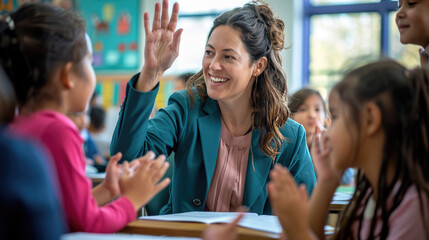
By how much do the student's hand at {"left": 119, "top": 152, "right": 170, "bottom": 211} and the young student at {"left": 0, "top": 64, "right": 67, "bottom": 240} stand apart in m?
0.45

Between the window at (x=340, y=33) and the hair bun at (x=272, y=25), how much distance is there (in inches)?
152

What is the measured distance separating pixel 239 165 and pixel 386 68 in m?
0.91

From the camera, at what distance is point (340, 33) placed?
6.27m

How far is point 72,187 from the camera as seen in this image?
0.92 metres

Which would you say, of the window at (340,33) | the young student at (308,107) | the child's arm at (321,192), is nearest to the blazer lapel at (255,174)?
the child's arm at (321,192)

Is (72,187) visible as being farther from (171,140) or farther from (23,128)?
(171,140)

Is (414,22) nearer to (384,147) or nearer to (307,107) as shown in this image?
(384,147)

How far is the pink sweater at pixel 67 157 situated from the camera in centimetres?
92

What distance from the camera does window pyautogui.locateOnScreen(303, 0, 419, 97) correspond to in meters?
6.02

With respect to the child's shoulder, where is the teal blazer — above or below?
below

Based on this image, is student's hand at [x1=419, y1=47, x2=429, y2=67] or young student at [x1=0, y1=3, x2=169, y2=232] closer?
young student at [x1=0, y1=3, x2=169, y2=232]

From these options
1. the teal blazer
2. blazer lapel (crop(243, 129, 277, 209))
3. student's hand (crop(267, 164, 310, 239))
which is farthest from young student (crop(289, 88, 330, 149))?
student's hand (crop(267, 164, 310, 239))

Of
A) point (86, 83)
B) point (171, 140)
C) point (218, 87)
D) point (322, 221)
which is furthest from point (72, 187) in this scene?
point (218, 87)

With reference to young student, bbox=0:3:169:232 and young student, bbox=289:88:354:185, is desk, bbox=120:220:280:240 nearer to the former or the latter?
young student, bbox=0:3:169:232
